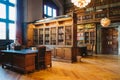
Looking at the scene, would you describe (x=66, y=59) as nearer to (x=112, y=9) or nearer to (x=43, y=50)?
(x=43, y=50)

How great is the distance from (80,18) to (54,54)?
433 cm

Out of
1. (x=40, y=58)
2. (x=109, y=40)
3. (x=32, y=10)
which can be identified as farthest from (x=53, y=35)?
(x=109, y=40)

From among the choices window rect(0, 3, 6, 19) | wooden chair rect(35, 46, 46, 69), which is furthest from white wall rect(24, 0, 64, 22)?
A: wooden chair rect(35, 46, 46, 69)

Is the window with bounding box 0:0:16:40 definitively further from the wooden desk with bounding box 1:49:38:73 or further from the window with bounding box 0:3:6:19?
the wooden desk with bounding box 1:49:38:73

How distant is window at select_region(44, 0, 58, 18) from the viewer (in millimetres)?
11094

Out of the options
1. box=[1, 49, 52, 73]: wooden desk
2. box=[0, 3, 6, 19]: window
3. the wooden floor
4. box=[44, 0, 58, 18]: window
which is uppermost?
box=[44, 0, 58, 18]: window

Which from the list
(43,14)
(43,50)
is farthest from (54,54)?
(43,14)

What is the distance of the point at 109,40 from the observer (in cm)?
1127

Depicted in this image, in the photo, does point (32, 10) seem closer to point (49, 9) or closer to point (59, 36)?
point (49, 9)

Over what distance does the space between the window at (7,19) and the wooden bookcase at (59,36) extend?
4.55ft

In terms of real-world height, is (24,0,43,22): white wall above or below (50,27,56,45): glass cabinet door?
above

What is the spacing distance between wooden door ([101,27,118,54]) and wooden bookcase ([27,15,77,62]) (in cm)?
456

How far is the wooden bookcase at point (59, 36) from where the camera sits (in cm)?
729

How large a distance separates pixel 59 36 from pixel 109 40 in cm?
506
